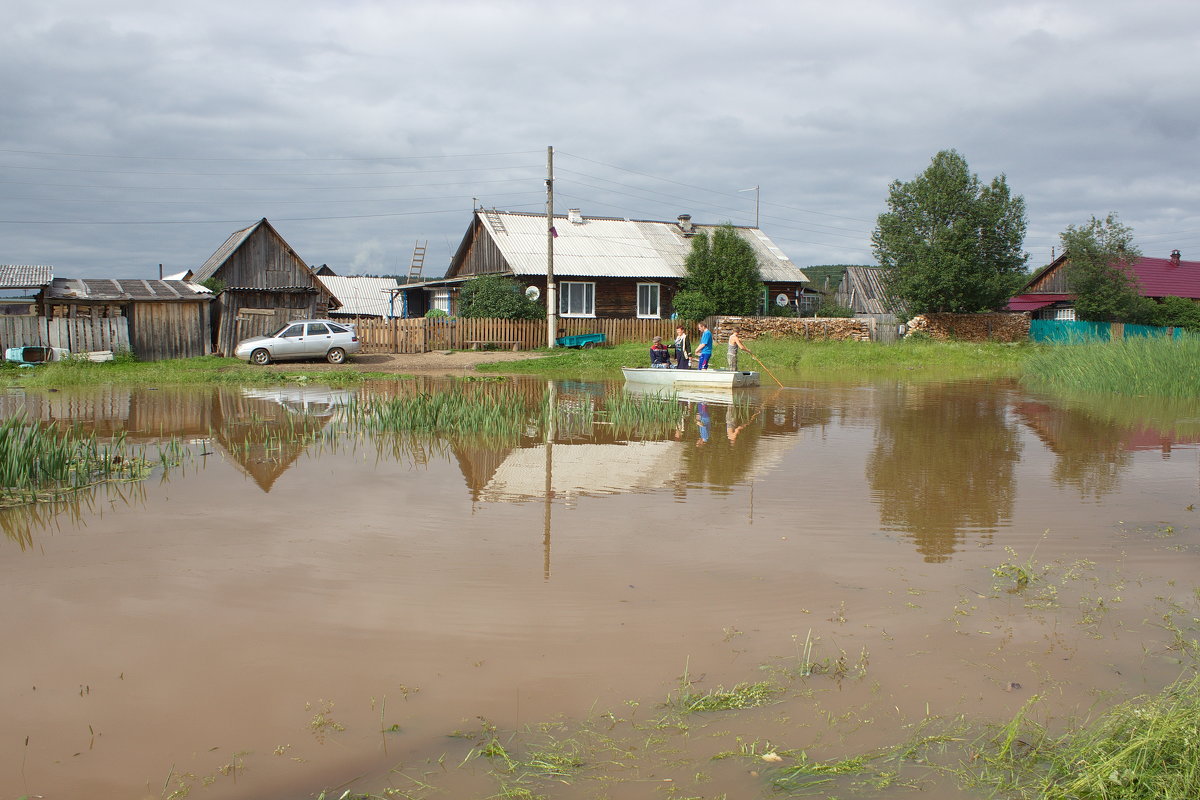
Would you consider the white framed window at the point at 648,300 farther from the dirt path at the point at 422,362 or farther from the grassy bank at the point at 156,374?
the grassy bank at the point at 156,374

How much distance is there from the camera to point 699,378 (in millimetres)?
21344

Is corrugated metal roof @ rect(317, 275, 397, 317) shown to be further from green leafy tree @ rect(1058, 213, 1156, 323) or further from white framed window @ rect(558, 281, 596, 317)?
green leafy tree @ rect(1058, 213, 1156, 323)

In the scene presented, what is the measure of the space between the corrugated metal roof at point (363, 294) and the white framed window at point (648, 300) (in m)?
25.2

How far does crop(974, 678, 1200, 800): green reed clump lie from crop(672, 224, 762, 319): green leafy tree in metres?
33.7

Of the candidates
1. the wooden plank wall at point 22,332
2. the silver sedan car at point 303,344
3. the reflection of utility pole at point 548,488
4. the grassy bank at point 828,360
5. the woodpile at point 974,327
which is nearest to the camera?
the reflection of utility pole at point 548,488

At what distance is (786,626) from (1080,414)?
1418cm

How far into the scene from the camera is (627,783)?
12.7ft

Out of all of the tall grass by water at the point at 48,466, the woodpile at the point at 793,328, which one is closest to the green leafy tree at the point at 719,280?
the woodpile at the point at 793,328

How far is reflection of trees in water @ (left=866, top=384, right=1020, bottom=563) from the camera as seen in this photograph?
8117 millimetres

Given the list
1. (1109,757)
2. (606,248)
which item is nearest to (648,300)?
(606,248)

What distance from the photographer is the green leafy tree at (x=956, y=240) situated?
4012 centimetres

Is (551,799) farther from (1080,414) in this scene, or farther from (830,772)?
(1080,414)

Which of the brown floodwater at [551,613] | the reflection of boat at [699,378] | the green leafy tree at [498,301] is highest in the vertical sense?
the green leafy tree at [498,301]

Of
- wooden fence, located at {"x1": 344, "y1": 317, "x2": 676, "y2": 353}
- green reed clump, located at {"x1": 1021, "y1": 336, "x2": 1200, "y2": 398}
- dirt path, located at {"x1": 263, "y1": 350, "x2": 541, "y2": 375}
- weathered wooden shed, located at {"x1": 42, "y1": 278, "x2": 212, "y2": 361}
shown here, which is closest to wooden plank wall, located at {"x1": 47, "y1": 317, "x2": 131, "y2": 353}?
weathered wooden shed, located at {"x1": 42, "y1": 278, "x2": 212, "y2": 361}
